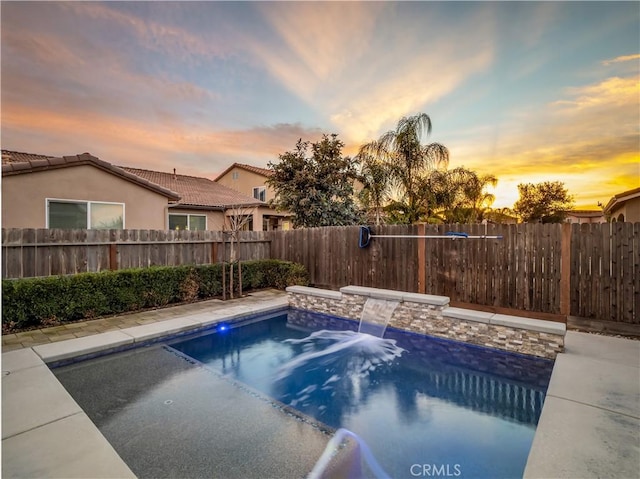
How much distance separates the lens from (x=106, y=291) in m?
6.41

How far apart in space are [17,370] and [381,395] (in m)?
4.47

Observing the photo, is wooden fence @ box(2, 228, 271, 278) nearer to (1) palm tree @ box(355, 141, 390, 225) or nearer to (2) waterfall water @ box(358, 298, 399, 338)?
(2) waterfall water @ box(358, 298, 399, 338)

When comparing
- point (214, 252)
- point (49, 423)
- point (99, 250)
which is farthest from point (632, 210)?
point (99, 250)

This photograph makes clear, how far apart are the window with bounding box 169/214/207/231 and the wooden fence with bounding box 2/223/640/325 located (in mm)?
5877

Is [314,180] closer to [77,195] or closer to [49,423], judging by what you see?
[77,195]

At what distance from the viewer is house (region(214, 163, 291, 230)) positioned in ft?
60.3

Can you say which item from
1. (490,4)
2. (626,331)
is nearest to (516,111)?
(490,4)

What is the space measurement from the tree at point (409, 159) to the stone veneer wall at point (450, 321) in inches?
200

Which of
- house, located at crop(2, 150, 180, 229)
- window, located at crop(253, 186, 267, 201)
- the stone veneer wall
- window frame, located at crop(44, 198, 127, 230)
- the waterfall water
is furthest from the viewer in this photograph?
window, located at crop(253, 186, 267, 201)

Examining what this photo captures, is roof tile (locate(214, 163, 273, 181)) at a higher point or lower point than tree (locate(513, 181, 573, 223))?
higher

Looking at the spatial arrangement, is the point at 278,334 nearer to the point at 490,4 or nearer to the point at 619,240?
the point at 619,240

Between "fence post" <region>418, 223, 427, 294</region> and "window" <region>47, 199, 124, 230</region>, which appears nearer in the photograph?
"fence post" <region>418, 223, 427, 294</region>

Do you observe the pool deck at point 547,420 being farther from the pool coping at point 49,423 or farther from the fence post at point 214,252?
the fence post at point 214,252

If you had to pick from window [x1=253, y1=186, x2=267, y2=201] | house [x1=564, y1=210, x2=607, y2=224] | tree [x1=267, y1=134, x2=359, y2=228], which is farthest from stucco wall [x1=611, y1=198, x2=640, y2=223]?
window [x1=253, y1=186, x2=267, y2=201]
